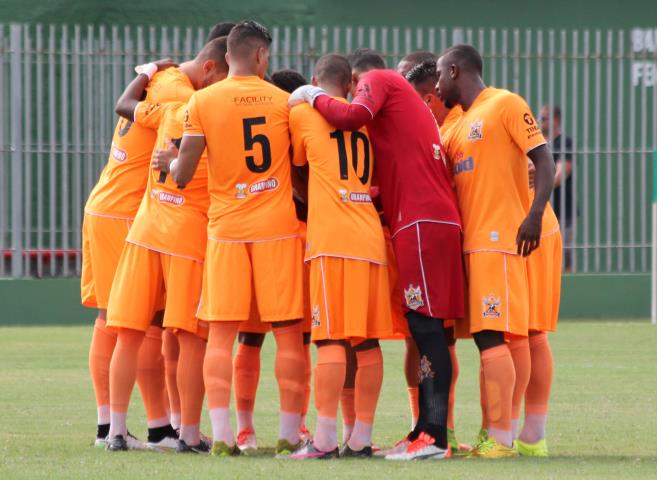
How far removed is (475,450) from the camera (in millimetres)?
7598

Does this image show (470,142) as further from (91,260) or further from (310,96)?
(91,260)

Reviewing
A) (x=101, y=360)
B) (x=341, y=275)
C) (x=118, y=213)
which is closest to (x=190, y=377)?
(x=101, y=360)

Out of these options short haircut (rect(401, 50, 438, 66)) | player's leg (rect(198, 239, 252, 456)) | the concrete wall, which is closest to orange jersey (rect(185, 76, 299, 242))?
player's leg (rect(198, 239, 252, 456))

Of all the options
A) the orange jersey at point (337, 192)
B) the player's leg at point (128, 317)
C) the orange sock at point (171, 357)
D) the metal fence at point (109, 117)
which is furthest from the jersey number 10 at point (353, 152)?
the metal fence at point (109, 117)

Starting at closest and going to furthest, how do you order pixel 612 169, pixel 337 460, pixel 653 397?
pixel 337 460 → pixel 653 397 → pixel 612 169

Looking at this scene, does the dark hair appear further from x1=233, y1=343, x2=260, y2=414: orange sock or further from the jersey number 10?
x1=233, y1=343, x2=260, y2=414: orange sock

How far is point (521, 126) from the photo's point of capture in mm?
7551

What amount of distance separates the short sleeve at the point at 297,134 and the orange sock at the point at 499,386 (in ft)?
4.66

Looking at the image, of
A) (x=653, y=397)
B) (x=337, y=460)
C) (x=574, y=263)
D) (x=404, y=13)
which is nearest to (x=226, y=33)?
(x=337, y=460)

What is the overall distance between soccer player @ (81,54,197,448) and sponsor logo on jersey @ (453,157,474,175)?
161 centimetres

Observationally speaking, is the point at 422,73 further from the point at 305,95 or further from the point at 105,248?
the point at 105,248

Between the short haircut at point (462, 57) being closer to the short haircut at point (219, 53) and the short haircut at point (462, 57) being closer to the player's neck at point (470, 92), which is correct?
the player's neck at point (470, 92)

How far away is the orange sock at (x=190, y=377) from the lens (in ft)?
25.4

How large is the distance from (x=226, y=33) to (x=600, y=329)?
836cm
